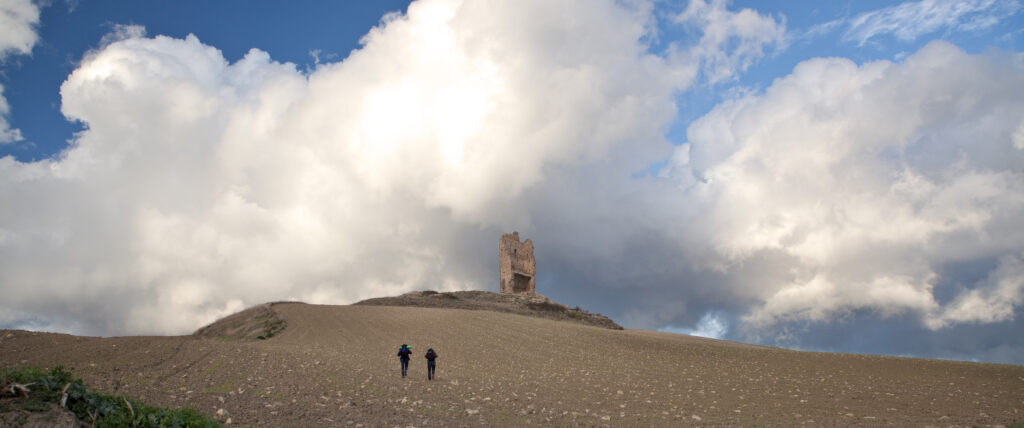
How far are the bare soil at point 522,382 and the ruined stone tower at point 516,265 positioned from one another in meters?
28.4

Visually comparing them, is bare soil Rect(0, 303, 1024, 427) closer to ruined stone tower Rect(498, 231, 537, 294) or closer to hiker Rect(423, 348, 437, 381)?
hiker Rect(423, 348, 437, 381)

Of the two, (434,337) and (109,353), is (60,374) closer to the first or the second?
(109,353)

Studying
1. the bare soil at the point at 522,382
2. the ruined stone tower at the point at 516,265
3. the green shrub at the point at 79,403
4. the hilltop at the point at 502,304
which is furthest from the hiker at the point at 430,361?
the ruined stone tower at the point at 516,265

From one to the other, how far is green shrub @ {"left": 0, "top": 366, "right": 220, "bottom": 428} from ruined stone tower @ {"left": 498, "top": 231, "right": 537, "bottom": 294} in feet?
169

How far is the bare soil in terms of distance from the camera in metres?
13.3

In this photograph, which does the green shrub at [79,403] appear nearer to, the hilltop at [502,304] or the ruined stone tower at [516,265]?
the hilltop at [502,304]

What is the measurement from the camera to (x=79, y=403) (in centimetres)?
695

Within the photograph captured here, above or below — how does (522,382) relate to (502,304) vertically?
below

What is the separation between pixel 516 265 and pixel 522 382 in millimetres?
41750

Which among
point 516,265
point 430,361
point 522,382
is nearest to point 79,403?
point 430,361

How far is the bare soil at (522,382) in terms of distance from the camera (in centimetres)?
1334

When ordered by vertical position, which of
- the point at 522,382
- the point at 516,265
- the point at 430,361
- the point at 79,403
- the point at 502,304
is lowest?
the point at 522,382


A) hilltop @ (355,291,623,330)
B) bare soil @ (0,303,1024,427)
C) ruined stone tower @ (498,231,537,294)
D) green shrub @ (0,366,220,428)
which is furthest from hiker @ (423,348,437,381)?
ruined stone tower @ (498,231,537,294)

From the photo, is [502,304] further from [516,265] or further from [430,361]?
[430,361]
